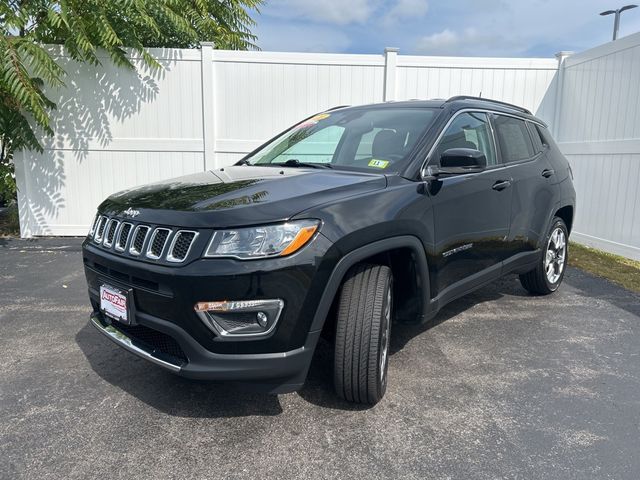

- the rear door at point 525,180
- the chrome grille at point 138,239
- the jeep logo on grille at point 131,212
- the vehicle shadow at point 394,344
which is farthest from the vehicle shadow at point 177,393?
the rear door at point 525,180

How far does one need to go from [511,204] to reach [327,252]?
213cm

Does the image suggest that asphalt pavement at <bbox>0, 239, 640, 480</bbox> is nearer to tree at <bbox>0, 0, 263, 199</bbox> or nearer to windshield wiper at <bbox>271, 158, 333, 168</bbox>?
windshield wiper at <bbox>271, 158, 333, 168</bbox>

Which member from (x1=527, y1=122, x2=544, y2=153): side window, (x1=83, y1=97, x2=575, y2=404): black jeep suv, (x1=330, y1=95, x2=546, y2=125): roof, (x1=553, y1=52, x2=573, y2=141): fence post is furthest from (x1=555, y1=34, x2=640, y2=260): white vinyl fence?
(x1=83, y1=97, x2=575, y2=404): black jeep suv

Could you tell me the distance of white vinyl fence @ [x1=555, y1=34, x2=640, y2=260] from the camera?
6.36 m

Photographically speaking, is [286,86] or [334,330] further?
[286,86]

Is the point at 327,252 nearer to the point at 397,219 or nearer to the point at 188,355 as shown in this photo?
the point at 397,219

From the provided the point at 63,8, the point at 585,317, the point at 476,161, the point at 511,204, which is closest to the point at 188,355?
the point at 476,161

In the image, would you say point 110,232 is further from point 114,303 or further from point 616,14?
point 616,14

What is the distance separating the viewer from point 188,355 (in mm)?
2230

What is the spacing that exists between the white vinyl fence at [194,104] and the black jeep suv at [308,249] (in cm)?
433

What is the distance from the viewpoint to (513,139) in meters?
4.09

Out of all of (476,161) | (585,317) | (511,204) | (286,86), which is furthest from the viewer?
(286,86)

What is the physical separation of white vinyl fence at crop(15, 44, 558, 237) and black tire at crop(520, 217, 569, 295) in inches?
150

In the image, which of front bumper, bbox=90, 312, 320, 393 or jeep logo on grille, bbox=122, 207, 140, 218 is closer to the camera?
front bumper, bbox=90, 312, 320, 393
